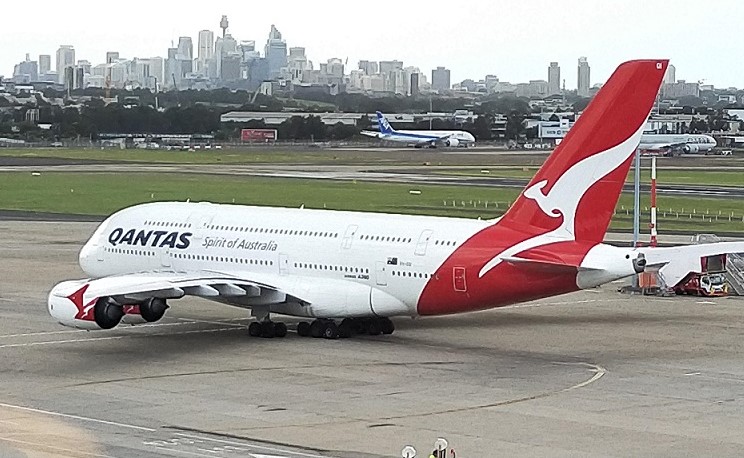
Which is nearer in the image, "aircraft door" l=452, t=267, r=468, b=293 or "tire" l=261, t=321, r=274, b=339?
"aircraft door" l=452, t=267, r=468, b=293

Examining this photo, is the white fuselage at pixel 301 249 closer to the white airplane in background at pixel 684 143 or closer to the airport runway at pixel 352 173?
the airport runway at pixel 352 173

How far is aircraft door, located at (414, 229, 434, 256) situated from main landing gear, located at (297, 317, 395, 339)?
2813mm

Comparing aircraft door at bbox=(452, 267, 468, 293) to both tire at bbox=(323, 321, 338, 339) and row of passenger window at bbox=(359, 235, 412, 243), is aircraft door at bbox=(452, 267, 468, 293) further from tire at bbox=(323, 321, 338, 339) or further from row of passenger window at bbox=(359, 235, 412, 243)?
tire at bbox=(323, 321, 338, 339)

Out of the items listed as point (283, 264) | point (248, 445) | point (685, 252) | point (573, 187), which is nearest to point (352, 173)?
point (283, 264)

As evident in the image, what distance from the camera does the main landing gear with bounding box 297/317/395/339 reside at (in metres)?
41.9

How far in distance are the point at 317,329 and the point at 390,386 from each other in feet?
25.9

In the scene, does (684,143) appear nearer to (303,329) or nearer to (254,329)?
(303,329)

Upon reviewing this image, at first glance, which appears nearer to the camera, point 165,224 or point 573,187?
point 573,187

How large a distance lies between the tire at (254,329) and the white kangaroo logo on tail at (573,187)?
23.6 ft

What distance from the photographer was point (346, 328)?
41938 millimetres

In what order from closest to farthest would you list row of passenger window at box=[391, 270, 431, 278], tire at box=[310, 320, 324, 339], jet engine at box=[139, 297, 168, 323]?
row of passenger window at box=[391, 270, 431, 278] → jet engine at box=[139, 297, 168, 323] → tire at box=[310, 320, 324, 339]

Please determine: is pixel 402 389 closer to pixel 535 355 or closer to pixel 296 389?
pixel 296 389

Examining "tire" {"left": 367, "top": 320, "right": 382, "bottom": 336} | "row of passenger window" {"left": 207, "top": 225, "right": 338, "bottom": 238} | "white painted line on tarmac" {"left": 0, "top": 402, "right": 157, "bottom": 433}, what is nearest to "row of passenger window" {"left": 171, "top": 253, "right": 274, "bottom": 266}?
"row of passenger window" {"left": 207, "top": 225, "right": 338, "bottom": 238}

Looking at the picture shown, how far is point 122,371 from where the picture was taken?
120 ft
